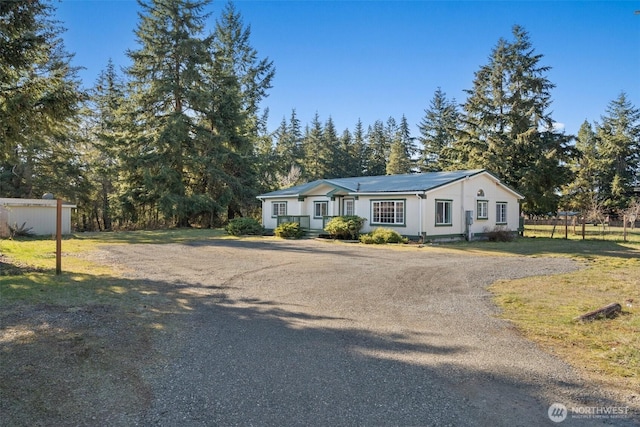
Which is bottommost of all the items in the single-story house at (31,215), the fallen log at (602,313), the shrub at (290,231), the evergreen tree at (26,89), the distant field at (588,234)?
the fallen log at (602,313)

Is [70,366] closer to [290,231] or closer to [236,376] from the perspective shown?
[236,376]

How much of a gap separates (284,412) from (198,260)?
1026 centimetres

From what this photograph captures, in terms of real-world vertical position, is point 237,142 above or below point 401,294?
above

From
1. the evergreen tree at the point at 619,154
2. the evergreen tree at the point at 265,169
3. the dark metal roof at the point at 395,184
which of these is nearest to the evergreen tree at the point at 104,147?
the evergreen tree at the point at 265,169

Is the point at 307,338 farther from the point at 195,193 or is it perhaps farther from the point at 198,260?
the point at 195,193

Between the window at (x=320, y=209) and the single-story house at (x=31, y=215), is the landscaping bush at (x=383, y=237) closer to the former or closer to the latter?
the window at (x=320, y=209)

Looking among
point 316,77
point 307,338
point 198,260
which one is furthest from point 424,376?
point 316,77

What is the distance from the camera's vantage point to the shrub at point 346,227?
817 inches

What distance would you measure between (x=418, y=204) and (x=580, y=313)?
13753mm

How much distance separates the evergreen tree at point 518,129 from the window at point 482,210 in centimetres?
790

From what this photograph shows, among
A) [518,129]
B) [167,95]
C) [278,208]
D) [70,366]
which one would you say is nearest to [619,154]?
[518,129]

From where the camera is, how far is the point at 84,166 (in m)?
33.3

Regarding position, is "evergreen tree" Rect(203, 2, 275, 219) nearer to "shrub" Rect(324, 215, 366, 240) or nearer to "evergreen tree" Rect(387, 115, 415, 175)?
"shrub" Rect(324, 215, 366, 240)

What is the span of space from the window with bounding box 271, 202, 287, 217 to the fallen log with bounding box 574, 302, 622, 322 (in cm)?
2115
